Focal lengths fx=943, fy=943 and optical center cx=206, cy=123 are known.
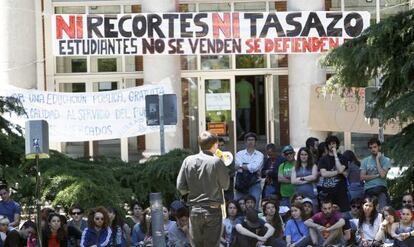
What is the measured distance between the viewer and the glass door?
2498 centimetres

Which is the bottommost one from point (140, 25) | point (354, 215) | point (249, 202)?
point (354, 215)

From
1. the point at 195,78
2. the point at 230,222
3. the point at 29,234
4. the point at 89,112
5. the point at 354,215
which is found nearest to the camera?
the point at 29,234

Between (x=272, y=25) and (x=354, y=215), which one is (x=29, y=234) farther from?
(x=272, y=25)

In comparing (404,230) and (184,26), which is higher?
(184,26)

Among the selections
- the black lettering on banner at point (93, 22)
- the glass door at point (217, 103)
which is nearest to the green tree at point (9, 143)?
the black lettering on banner at point (93, 22)

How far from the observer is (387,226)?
44.2ft

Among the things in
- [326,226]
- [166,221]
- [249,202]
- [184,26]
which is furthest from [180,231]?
[184,26]

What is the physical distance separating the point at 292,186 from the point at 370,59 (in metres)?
3.66

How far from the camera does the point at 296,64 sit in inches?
906

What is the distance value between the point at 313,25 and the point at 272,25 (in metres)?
0.91

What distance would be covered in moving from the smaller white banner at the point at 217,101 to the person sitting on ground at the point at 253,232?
1141 cm

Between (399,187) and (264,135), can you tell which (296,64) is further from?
(399,187)

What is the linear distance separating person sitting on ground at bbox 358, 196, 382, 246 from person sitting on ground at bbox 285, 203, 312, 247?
807mm

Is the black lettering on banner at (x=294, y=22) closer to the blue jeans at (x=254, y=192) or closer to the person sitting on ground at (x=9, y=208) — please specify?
the blue jeans at (x=254, y=192)
